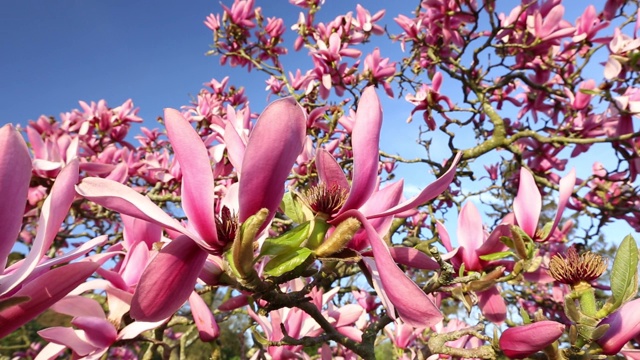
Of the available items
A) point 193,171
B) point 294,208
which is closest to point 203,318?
point 294,208

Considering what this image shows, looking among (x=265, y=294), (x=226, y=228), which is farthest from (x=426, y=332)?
(x=226, y=228)

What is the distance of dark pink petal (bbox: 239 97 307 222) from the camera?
18.9 inches

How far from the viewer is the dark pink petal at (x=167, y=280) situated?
0.50 meters

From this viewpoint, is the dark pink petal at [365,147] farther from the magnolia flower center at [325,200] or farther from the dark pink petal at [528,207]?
the dark pink petal at [528,207]

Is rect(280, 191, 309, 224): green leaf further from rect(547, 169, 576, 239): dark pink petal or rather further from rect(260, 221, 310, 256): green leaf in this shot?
rect(547, 169, 576, 239): dark pink petal

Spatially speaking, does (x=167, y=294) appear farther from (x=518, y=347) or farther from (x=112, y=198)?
(x=518, y=347)

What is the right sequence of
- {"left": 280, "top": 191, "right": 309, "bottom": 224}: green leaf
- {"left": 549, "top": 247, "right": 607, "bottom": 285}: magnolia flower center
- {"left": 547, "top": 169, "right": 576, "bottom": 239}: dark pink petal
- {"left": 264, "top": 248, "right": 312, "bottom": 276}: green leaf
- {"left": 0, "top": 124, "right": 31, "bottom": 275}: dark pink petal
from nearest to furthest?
{"left": 0, "top": 124, "right": 31, "bottom": 275}: dark pink petal < {"left": 264, "top": 248, "right": 312, "bottom": 276}: green leaf < {"left": 280, "top": 191, "right": 309, "bottom": 224}: green leaf < {"left": 549, "top": 247, "right": 607, "bottom": 285}: magnolia flower center < {"left": 547, "top": 169, "right": 576, "bottom": 239}: dark pink petal

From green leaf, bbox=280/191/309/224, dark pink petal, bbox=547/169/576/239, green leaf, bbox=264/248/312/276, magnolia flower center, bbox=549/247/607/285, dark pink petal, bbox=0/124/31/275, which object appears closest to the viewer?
dark pink petal, bbox=0/124/31/275

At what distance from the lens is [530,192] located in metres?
1.00

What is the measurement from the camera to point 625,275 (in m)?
0.70

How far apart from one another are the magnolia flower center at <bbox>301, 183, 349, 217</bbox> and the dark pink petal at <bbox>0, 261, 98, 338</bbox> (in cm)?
30

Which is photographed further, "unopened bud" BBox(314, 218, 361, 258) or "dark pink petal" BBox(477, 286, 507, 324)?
"dark pink petal" BBox(477, 286, 507, 324)

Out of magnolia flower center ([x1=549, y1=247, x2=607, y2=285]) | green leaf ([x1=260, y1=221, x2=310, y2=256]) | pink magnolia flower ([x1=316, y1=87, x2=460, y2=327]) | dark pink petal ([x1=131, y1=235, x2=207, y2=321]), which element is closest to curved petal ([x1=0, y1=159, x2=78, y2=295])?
dark pink petal ([x1=131, y1=235, x2=207, y2=321])

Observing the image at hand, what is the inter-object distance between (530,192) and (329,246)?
0.65 metres
